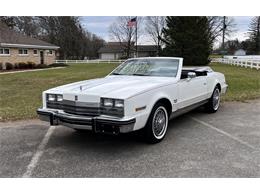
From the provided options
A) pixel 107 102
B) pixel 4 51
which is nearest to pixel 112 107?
pixel 107 102

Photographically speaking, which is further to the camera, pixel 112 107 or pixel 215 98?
pixel 215 98

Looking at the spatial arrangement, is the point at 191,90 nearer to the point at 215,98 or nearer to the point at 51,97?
the point at 215,98

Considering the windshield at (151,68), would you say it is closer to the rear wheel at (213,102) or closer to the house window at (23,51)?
the rear wheel at (213,102)

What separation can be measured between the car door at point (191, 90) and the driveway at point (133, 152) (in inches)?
21.4

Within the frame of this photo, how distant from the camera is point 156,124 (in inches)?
179

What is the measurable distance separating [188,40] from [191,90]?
84.7 feet

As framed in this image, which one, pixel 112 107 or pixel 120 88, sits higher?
pixel 120 88

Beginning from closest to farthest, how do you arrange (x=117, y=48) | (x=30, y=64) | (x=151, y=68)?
1. (x=151, y=68)
2. (x=30, y=64)
3. (x=117, y=48)

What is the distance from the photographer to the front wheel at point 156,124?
433cm

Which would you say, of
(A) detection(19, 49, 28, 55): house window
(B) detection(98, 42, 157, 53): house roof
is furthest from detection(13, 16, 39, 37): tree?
(B) detection(98, 42, 157, 53): house roof

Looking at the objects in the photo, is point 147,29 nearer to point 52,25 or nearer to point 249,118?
point 52,25

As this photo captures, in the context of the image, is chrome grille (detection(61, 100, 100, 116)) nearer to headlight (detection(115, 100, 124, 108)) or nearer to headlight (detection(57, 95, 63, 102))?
headlight (detection(57, 95, 63, 102))

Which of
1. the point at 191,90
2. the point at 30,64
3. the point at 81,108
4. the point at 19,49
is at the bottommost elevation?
the point at 81,108

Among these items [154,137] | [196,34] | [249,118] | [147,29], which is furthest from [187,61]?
[147,29]
